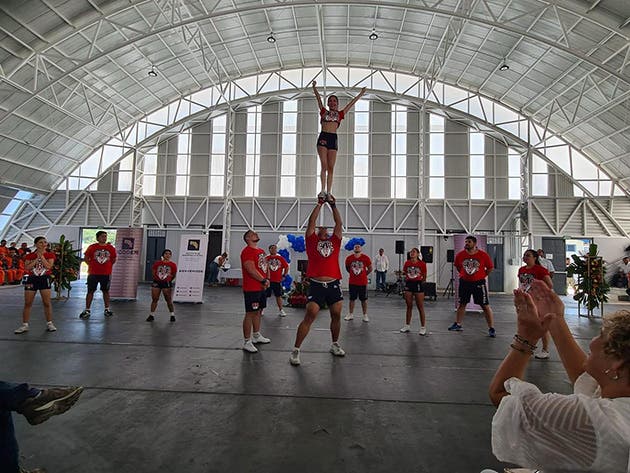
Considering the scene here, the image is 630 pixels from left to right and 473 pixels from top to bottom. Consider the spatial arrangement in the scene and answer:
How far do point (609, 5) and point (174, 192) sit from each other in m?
17.6

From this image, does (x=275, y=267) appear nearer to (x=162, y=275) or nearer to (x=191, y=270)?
(x=162, y=275)

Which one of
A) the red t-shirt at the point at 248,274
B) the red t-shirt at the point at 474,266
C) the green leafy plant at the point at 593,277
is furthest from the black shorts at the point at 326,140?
the green leafy plant at the point at 593,277

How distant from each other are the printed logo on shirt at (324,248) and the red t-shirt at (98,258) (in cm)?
494

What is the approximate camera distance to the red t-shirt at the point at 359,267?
7.29 metres

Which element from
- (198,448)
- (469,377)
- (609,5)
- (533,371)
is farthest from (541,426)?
(609,5)

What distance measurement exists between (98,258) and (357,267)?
506cm

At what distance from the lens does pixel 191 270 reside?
392 inches

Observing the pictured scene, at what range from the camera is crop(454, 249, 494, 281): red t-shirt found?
6055 millimetres

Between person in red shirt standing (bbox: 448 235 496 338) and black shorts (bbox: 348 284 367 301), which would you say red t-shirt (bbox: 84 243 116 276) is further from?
person in red shirt standing (bbox: 448 235 496 338)

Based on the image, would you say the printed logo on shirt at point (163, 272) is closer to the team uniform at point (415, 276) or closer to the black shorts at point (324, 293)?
the black shorts at point (324, 293)

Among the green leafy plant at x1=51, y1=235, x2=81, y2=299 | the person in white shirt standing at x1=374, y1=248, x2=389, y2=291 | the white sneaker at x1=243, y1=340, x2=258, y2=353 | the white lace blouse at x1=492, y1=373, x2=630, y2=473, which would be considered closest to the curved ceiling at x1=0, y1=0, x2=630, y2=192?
the green leafy plant at x1=51, y1=235, x2=81, y2=299

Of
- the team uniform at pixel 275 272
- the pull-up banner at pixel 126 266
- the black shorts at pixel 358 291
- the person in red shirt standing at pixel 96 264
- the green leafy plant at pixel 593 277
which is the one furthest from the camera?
the pull-up banner at pixel 126 266

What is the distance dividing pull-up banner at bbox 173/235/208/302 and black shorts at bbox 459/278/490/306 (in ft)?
22.1

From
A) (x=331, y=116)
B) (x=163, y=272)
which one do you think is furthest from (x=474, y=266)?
(x=163, y=272)
